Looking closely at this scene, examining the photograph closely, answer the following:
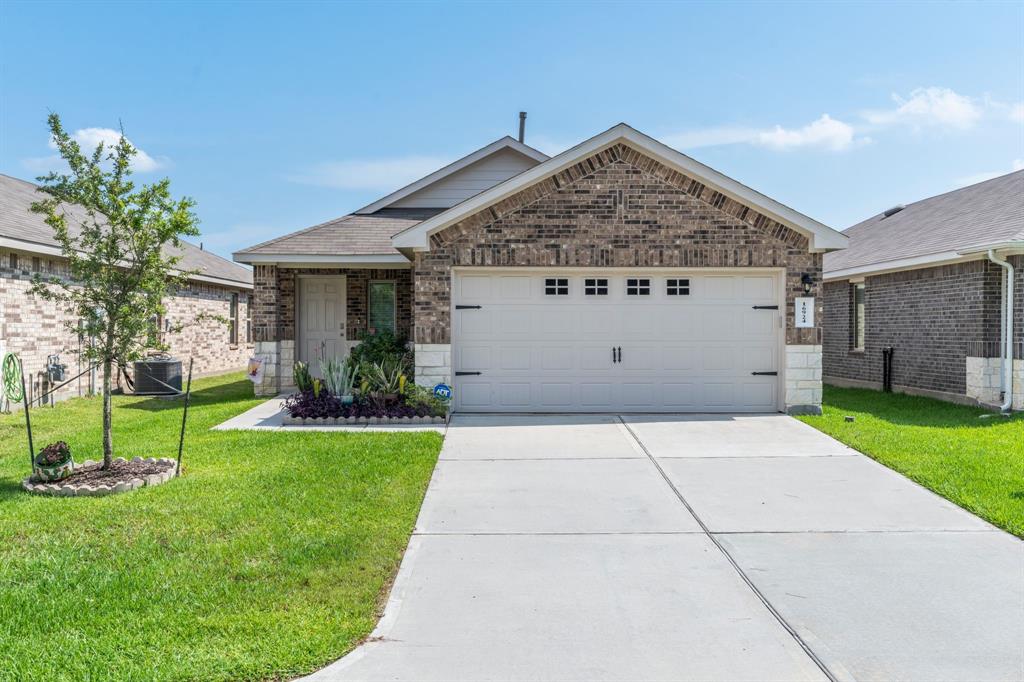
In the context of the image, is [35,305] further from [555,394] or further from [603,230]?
[603,230]

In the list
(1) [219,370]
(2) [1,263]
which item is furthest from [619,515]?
(1) [219,370]

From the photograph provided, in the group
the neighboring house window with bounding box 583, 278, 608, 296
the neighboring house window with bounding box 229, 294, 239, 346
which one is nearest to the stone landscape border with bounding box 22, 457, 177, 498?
the neighboring house window with bounding box 583, 278, 608, 296

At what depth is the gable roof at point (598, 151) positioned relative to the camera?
1169 centimetres

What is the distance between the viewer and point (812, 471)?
8273 millimetres

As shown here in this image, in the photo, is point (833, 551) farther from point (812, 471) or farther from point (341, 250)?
point (341, 250)

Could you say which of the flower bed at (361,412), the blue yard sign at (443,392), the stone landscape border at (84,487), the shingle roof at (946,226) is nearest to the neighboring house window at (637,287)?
the blue yard sign at (443,392)

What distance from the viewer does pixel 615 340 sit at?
12352 mm

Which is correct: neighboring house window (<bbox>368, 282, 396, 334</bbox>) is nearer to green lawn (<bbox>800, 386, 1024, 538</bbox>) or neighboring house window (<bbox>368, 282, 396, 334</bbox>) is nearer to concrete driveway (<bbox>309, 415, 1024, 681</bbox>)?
concrete driveway (<bbox>309, 415, 1024, 681</bbox>)

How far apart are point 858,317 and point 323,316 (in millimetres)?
12452

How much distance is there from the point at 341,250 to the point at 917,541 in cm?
1172

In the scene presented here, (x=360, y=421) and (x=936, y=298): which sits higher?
(x=936, y=298)

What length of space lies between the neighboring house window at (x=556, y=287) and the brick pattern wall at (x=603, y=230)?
1.36 ft

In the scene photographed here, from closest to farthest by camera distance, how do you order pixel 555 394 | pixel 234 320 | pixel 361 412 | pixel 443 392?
pixel 361 412, pixel 443 392, pixel 555 394, pixel 234 320

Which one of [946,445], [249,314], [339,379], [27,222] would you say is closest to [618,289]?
[339,379]
